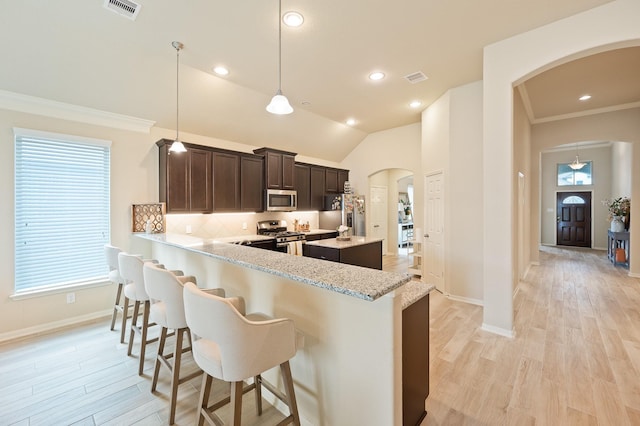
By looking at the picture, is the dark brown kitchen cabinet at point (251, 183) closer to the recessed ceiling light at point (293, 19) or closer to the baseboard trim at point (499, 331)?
the recessed ceiling light at point (293, 19)

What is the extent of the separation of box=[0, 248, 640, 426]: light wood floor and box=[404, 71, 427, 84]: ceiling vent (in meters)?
3.41

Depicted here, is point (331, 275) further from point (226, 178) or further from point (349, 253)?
point (226, 178)

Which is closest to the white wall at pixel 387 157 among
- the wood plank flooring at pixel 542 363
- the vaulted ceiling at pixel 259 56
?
the vaulted ceiling at pixel 259 56

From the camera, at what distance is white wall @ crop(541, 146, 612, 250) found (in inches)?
337

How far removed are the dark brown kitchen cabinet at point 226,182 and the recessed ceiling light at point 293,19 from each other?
2.73 metres

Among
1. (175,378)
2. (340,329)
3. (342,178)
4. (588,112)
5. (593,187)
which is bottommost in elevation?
(175,378)

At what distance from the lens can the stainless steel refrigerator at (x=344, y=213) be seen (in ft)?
22.4

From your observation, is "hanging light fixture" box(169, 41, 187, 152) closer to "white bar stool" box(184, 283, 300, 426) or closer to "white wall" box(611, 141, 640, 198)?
"white bar stool" box(184, 283, 300, 426)

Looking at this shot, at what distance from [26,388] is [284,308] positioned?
246 cm

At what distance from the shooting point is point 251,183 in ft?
17.6

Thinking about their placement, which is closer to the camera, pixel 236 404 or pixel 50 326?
pixel 236 404

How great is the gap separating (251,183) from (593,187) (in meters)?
10.8

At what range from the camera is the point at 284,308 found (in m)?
1.89

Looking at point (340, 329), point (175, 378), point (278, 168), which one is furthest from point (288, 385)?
point (278, 168)
